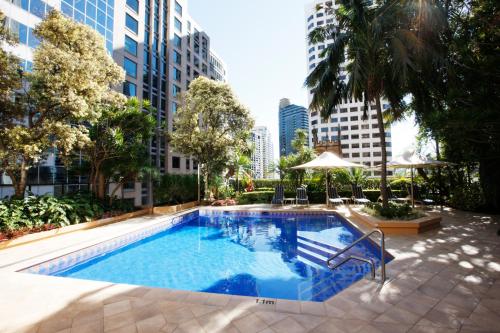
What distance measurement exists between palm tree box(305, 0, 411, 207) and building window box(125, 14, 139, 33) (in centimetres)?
2079

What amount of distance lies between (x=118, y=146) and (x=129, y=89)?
14.9 metres

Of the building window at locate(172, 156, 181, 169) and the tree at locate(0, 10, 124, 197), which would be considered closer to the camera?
the tree at locate(0, 10, 124, 197)

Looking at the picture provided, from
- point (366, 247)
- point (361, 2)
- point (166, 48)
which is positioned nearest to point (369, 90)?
point (361, 2)

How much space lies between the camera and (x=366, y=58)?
30.1ft

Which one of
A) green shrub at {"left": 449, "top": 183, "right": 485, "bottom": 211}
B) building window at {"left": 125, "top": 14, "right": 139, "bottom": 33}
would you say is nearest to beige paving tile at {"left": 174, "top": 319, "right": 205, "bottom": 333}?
green shrub at {"left": 449, "top": 183, "right": 485, "bottom": 211}

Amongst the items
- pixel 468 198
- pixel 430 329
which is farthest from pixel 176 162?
pixel 430 329

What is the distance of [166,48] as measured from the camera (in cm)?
2912

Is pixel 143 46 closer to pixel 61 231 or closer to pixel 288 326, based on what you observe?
pixel 61 231

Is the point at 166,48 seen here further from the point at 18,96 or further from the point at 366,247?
the point at 366,247

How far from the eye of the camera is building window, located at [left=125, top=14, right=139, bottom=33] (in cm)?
2290

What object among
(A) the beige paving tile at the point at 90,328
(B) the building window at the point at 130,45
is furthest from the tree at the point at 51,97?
(B) the building window at the point at 130,45

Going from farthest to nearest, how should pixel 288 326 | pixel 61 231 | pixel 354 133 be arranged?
pixel 354 133, pixel 61 231, pixel 288 326

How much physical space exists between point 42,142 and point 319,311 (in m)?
9.84

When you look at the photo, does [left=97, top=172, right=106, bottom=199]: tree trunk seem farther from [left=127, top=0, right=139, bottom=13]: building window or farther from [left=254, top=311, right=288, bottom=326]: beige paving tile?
[left=127, top=0, right=139, bottom=13]: building window
